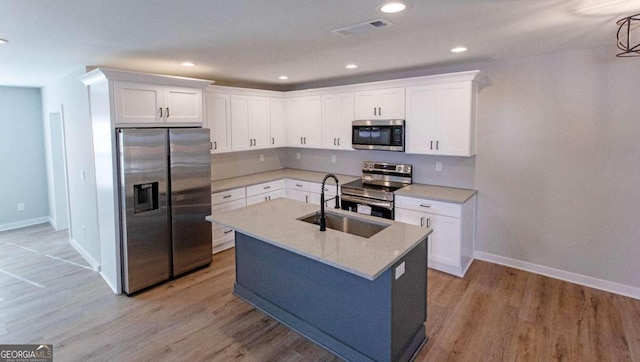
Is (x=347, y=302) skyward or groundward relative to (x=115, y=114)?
groundward

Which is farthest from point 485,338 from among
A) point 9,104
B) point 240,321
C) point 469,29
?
point 9,104

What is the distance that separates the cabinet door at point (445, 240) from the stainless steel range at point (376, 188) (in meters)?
0.55

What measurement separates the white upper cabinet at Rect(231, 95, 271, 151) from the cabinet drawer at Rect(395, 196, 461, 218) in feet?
7.92

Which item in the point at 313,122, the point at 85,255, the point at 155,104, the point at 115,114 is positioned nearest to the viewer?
the point at 115,114

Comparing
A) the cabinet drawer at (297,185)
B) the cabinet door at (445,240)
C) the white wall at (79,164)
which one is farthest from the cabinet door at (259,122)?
the cabinet door at (445,240)

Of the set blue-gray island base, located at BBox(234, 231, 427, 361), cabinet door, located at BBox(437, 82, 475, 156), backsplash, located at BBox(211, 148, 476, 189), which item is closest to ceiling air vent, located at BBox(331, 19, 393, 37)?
blue-gray island base, located at BBox(234, 231, 427, 361)

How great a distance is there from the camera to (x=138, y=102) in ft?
12.0

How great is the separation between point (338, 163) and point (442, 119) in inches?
77.7

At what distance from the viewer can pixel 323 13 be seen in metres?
2.22

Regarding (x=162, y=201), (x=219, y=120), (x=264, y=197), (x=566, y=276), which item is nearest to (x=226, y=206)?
(x=264, y=197)

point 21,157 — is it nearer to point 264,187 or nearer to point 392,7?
point 264,187

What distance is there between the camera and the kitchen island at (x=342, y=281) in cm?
238

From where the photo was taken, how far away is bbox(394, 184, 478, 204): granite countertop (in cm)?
395

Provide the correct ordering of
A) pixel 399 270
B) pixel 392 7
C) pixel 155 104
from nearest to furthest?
pixel 392 7 → pixel 399 270 → pixel 155 104
